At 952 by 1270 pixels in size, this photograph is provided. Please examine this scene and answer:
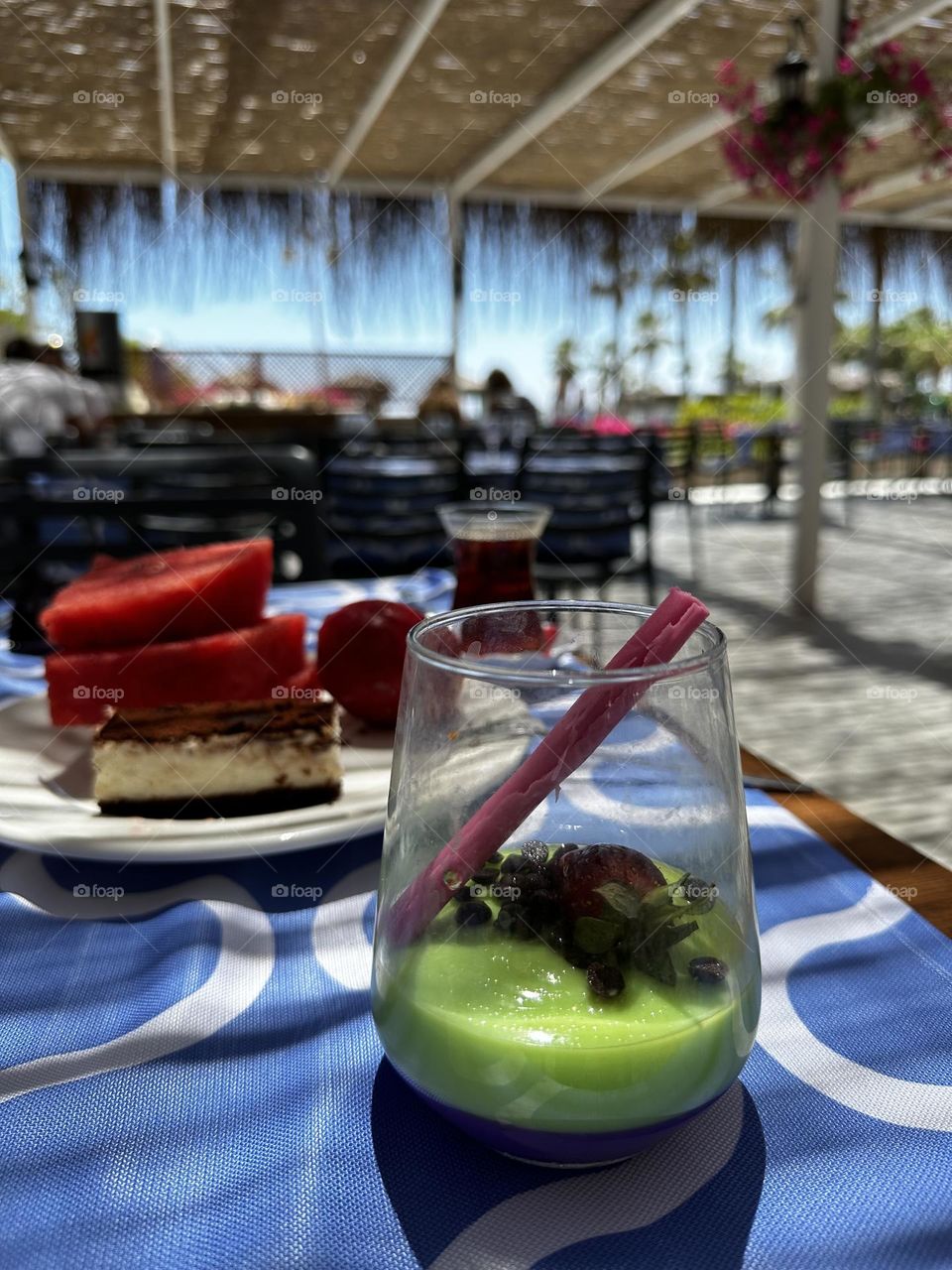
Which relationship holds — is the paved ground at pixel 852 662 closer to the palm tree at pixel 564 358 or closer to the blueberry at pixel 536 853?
the blueberry at pixel 536 853

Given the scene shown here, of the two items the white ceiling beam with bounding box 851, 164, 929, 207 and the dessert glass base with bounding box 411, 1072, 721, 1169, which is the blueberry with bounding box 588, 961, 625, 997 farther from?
the white ceiling beam with bounding box 851, 164, 929, 207

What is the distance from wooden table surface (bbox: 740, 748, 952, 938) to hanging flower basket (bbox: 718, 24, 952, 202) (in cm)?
382

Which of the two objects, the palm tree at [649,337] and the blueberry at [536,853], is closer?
the blueberry at [536,853]

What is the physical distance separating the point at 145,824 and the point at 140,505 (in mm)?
1072

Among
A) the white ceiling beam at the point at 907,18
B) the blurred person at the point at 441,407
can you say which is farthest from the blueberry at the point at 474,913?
the white ceiling beam at the point at 907,18

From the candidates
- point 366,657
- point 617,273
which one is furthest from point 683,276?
point 366,657

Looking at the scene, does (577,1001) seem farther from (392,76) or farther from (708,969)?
(392,76)

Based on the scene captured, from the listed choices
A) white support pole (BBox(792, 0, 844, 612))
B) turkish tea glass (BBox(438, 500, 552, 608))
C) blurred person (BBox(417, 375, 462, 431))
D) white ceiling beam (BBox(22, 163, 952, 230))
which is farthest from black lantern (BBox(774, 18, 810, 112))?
white ceiling beam (BBox(22, 163, 952, 230))

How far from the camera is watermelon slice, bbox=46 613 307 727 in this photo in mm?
690

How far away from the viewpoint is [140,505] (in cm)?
153

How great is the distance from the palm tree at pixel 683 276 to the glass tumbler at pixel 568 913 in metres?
8.54

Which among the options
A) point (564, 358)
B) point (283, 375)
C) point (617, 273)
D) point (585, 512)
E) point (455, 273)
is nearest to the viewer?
point (585, 512)

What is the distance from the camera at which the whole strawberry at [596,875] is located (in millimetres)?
345

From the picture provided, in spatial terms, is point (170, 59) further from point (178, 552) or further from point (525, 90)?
point (178, 552)
